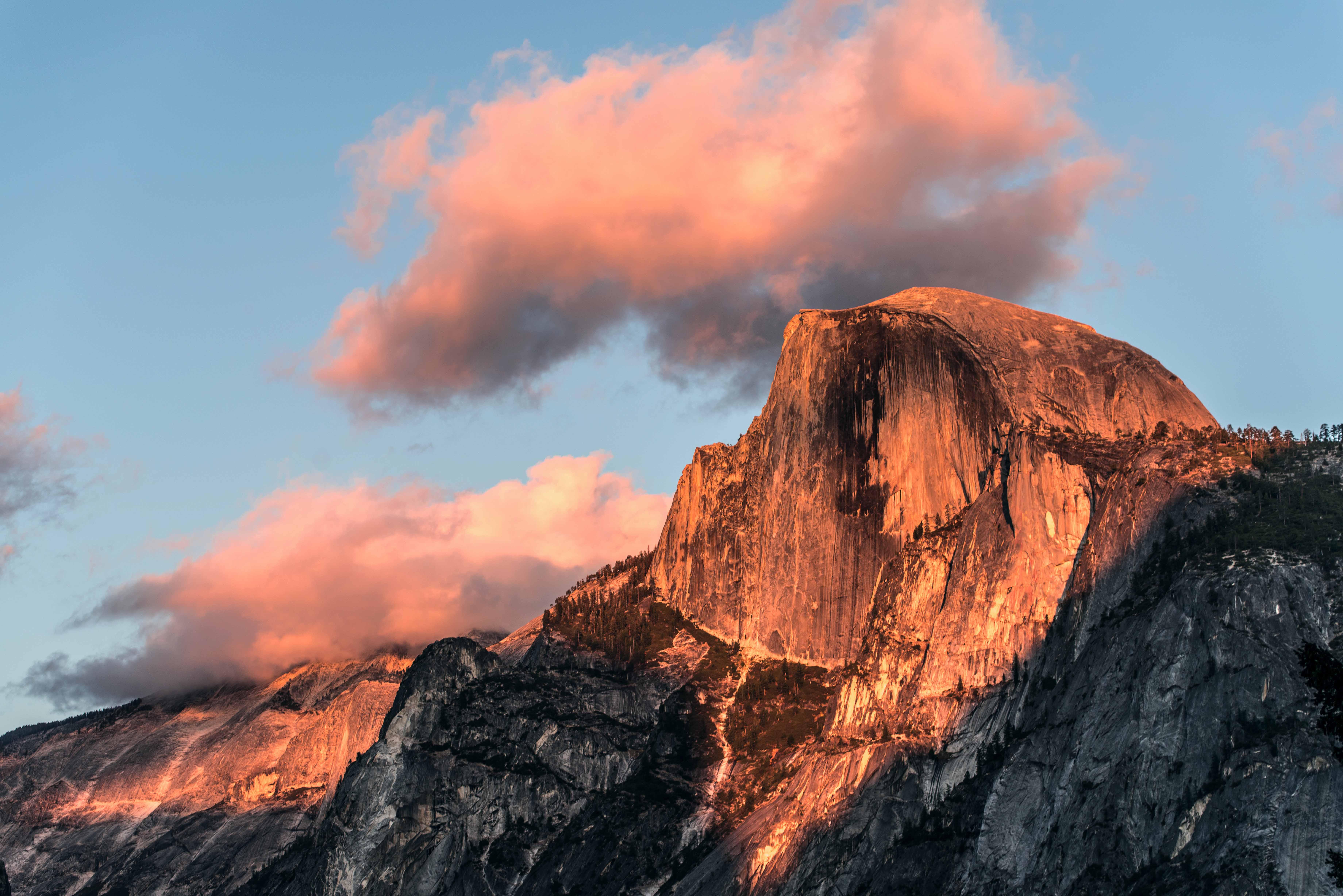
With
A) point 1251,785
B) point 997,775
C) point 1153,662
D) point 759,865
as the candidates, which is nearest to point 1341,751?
point 1251,785

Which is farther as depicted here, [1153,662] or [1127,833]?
[1153,662]

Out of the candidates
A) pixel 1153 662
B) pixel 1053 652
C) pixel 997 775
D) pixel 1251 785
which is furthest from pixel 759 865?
pixel 1251 785

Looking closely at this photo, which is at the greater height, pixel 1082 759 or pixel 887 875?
pixel 1082 759

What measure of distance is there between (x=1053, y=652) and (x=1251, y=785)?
53397 mm

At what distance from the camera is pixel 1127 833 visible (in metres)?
150

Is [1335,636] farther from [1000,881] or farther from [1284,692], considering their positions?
[1000,881]

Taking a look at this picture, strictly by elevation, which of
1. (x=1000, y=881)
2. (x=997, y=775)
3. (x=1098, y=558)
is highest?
(x=1098, y=558)

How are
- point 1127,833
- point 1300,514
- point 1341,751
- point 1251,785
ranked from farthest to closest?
1. point 1300,514
2. point 1127,833
3. point 1251,785
4. point 1341,751

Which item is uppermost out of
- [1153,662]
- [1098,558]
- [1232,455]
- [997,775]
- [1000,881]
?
[1232,455]

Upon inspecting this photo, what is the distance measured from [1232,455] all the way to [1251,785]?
2847 inches

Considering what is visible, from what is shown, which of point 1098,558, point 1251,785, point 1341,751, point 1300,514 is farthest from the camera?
point 1098,558

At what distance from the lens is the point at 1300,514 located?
178 meters

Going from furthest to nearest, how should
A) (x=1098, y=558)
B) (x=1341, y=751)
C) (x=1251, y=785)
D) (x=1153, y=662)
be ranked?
1. (x=1098, y=558)
2. (x=1153, y=662)
3. (x=1251, y=785)
4. (x=1341, y=751)

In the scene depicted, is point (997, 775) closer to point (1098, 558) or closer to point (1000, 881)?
point (1000, 881)
